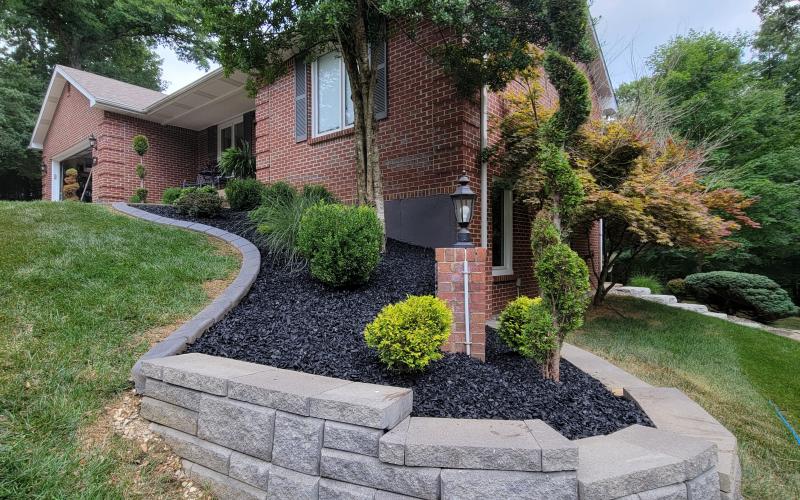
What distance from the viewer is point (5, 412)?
6.64 feet

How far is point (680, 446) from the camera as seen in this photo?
192 centimetres

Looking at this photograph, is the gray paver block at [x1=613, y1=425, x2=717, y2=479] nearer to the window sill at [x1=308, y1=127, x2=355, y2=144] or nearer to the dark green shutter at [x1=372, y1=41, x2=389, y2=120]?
the dark green shutter at [x1=372, y1=41, x2=389, y2=120]

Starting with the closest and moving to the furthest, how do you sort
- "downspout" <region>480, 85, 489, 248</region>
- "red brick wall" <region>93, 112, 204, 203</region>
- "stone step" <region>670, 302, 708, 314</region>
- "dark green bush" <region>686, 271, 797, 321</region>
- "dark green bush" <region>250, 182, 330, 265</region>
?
"dark green bush" <region>250, 182, 330, 265</region> → "downspout" <region>480, 85, 489, 248</region> → "dark green bush" <region>686, 271, 797, 321</region> → "stone step" <region>670, 302, 708, 314</region> → "red brick wall" <region>93, 112, 204, 203</region>

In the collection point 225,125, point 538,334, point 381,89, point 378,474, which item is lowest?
point 378,474

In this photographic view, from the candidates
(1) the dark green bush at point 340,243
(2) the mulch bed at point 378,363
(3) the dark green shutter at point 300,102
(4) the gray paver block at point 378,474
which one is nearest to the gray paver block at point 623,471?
(2) the mulch bed at point 378,363

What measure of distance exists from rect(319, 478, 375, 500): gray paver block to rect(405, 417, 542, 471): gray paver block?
0.83 feet

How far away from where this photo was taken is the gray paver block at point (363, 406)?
1.79m

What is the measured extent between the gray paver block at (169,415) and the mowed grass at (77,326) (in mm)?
195

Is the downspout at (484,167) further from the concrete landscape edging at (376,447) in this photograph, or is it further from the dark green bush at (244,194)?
the dark green bush at (244,194)

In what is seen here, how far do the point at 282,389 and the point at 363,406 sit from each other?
18.2 inches

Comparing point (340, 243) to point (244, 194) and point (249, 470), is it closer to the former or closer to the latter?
point (249, 470)

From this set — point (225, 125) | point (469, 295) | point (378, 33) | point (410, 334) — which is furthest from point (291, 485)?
point (225, 125)

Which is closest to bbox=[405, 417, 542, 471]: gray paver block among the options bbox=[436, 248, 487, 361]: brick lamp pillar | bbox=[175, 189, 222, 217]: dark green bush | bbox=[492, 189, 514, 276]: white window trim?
bbox=[436, 248, 487, 361]: brick lamp pillar

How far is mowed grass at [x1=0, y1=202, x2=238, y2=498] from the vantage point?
186cm
